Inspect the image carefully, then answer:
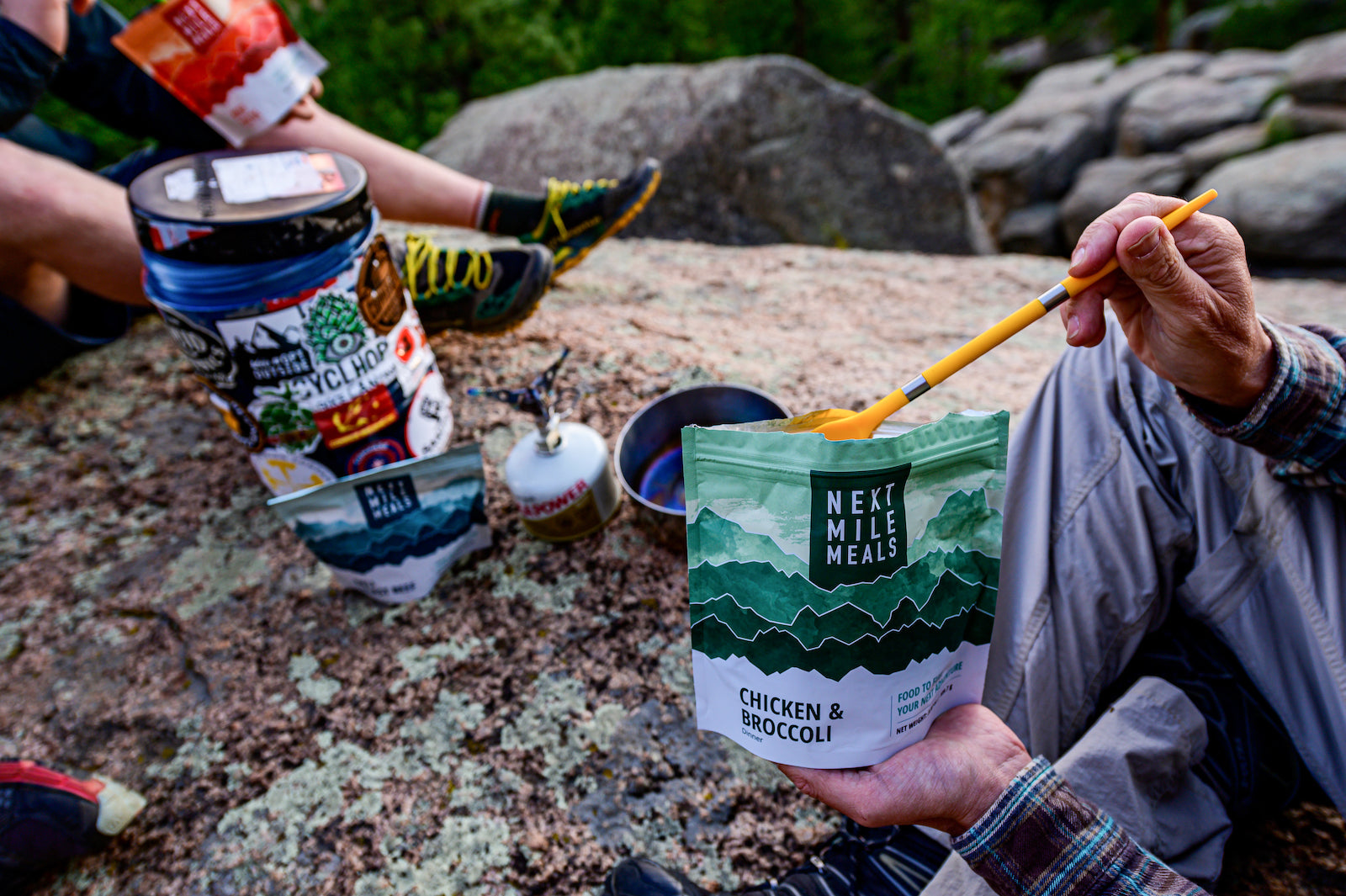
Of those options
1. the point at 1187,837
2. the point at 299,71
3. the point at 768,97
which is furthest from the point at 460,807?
the point at 768,97

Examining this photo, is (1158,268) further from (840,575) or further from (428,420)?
(428,420)

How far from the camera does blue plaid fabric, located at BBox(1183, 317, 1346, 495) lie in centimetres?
92

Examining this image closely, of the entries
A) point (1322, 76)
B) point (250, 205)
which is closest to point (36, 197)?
point (250, 205)

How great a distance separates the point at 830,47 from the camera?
11773 millimetres

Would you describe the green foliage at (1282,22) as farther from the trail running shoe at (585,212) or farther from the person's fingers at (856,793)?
the person's fingers at (856,793)

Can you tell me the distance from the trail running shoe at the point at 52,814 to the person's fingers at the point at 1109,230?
161 centimetres

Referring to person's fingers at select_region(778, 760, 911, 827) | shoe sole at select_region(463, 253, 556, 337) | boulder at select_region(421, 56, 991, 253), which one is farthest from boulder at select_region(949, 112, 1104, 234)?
person's fingers at select_region(778, 760, 911, 827)

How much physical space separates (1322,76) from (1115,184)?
2.64 m

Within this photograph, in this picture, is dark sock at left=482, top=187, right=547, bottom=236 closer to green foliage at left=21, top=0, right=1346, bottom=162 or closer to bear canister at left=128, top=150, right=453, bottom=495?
bear canister at left=128, top=150, right=453, bottom=495

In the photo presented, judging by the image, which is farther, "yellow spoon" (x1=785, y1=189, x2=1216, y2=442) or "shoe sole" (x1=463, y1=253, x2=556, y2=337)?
"shoe sole" (x1=463, y1=253, x2=556, y2=337)

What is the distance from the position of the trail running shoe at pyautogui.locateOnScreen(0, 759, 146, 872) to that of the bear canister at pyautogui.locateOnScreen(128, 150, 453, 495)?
57cm

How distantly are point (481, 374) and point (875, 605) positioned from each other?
4.78 feet

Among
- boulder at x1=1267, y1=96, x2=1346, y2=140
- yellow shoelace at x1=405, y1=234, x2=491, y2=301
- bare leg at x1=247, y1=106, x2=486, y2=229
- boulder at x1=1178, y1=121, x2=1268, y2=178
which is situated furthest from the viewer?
boulder at x1=1178, y1=121, x2=1268, y2=178

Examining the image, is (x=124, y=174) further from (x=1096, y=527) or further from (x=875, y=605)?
(x=1096, y=527)
